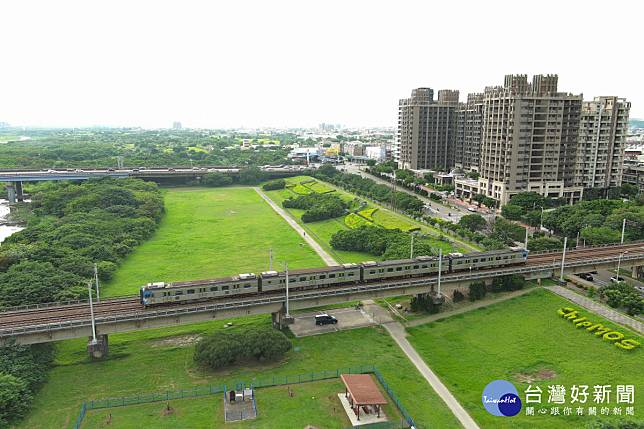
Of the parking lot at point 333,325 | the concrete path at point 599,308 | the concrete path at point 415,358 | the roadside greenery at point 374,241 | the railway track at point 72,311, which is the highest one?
the railway track at point 72,311

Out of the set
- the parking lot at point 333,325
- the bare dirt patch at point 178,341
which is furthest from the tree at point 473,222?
the bare dirt patch at point 178,341

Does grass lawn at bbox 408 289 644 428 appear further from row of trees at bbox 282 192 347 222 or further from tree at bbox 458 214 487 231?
row of trees at bbox 282 192 347 222

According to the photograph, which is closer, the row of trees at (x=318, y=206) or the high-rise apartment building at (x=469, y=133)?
the row of trees at (x=318, y=206)

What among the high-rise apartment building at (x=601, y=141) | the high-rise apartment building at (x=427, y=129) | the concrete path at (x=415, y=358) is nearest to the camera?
the concrete path at (x=415, y=358)

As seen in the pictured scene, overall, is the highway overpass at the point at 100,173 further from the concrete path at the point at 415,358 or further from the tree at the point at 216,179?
the concrete path at the point at 415,358

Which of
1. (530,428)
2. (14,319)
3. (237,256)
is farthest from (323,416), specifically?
(237,256)

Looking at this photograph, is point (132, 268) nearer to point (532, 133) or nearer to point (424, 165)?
point (532, 133)
